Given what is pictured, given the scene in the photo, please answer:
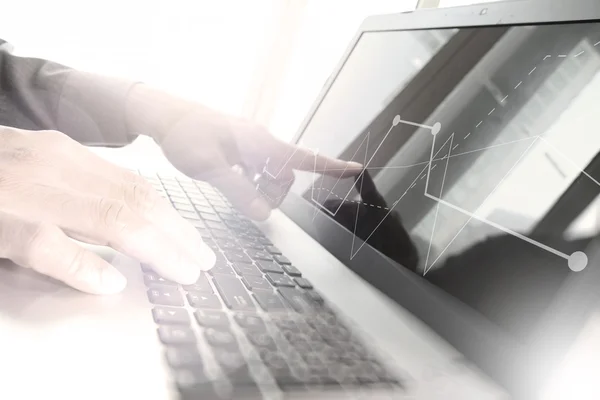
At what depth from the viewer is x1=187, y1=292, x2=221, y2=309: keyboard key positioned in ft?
1.11

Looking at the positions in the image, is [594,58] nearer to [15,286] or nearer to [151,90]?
[15,286]

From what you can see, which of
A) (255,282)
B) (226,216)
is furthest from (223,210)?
(255,282)

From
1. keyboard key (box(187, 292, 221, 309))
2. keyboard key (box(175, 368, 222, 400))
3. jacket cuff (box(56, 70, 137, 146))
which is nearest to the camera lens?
keyboard key (box(175, 368, 222, 400))

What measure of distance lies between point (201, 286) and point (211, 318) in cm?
6

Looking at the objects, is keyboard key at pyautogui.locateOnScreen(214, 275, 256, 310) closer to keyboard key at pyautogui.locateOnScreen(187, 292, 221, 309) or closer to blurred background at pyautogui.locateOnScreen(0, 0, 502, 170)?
keyboard key at pyautogui.locateOnScreen(187, 292, 221, 309)

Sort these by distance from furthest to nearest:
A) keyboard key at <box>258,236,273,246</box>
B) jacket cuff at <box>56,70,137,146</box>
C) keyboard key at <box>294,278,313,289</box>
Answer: jacket cuff at <box>56,70,137,146</box>
keyboard key at <box>258,236,273,246</box>
keyboard key at <box>294,278,313,289</box>

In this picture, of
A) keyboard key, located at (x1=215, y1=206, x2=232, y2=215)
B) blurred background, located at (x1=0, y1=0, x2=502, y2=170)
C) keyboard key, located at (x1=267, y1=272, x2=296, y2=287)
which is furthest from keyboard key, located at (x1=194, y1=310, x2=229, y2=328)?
blurred background, located at (x1=0, y1=0, x2=502, y2=170)

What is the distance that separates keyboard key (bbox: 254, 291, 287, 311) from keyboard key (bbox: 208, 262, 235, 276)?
0.13 ft

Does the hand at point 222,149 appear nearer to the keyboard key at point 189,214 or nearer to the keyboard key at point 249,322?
the keyboard key at point 189,214

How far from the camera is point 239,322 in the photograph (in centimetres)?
32

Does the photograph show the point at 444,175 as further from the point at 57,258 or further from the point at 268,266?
the point at 57,258

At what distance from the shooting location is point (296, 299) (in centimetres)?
40

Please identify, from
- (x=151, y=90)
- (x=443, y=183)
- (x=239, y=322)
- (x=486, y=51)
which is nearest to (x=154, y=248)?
(x=239, y=322)

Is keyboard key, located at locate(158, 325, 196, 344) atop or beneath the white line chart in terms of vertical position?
beneath
